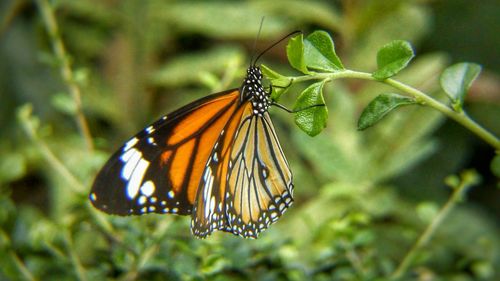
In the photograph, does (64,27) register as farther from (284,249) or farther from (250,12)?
(284,249)

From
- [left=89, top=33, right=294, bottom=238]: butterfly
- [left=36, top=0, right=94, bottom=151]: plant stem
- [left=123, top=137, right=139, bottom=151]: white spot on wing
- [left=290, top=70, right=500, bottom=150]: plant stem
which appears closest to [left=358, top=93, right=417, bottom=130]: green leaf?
[left=290, top=70, right=500, bottom=150]: plant stem

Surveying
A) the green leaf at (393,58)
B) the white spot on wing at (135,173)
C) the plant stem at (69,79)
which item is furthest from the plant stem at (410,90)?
the plant stem at (69,79)

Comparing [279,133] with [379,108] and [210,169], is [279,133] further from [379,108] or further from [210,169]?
[379,108]

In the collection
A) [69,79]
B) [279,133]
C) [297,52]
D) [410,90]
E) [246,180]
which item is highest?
[279,133]

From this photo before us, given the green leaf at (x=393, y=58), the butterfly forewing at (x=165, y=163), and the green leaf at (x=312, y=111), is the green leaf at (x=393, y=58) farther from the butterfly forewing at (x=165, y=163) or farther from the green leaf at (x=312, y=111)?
the butterfly forewing at (x=165, y=163)

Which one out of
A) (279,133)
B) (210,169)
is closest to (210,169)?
(210,169)
